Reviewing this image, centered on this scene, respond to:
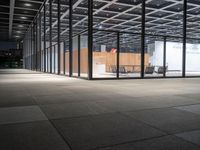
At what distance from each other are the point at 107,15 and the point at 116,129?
23476mm

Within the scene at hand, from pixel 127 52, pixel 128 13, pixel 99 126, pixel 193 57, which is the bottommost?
pixel 99 126

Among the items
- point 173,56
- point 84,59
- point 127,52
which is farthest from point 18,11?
point 173,56

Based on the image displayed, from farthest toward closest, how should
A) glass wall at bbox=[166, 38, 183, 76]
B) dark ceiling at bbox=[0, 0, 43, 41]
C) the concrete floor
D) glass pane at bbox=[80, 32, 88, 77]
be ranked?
glass wall at bbox=[166, 38, 183, 76] < dark ceiling at bbox=[0, 0, 43, 41] < glass pane at bbox=[80, 32, 88, 77] < the concrete floor

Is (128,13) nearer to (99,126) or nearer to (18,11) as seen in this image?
(18,11)

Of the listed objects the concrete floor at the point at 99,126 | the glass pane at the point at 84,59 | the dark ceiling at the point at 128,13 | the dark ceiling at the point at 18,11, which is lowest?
the concrete floor at the point at 99,126

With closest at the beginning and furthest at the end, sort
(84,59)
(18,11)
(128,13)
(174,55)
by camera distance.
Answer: (84,59)
(174,55)
(128,13)
(18,11)

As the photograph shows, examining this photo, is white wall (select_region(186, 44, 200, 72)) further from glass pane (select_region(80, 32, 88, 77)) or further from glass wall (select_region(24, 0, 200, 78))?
glass pane (select_region(80, 32, 88, 77))

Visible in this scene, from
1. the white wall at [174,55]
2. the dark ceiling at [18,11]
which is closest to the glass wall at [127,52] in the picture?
the white wall at [174,55]

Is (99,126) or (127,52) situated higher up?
(127,52)

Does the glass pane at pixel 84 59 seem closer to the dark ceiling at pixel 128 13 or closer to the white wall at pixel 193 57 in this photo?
the dark ceiling at pixel 128 13

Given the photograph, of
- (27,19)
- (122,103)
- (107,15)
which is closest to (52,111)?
(122,103)

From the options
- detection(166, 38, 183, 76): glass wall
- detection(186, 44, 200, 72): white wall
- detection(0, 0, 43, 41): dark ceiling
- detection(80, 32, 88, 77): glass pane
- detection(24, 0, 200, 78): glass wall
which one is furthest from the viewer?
detection(186, 44, 200, 72): white wall

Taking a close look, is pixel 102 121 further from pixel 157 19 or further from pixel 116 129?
pixel 157 19

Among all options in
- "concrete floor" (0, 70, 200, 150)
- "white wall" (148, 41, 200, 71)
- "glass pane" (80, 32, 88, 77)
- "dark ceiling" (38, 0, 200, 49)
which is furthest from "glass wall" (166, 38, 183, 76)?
"concrete floor" (0, 70, 200, 150)
